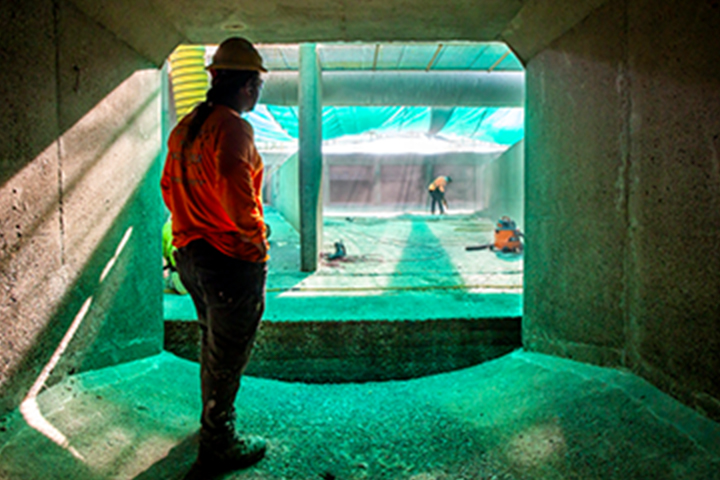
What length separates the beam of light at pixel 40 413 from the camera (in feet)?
7.22

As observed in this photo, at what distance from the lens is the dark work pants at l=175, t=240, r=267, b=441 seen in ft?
6.89

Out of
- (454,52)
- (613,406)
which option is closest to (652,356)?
(613,406)

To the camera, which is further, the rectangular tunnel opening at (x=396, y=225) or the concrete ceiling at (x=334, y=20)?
the rectangular tunnel opening at (x=396, y=225)

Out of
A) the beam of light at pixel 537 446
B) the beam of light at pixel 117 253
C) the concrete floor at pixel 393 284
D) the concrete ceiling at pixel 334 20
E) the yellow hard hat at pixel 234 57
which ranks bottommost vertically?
the beam of light at pixel 537 446

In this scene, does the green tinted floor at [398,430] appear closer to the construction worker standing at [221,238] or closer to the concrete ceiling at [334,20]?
the construction worker standing at [221,238]

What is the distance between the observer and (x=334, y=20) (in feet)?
11.1

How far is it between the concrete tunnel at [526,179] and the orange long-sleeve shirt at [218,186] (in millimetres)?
798

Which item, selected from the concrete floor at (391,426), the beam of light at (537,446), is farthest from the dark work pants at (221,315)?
the beam of light at (537,446)

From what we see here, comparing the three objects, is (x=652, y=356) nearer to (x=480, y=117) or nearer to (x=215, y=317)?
(x=215, y=317)

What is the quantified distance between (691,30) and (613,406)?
1866 millimetres

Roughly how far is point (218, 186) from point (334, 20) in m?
2.04

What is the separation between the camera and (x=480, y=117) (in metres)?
12.7

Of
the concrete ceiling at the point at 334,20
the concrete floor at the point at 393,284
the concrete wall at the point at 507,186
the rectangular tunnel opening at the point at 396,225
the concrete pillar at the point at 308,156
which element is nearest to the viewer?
the concrete ceiling at the point at 334,20

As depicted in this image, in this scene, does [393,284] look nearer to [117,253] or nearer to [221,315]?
[117,253]
